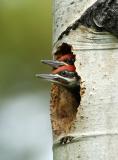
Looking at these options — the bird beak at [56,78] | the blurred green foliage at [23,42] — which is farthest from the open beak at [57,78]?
the blurred green foliage at [23,42]

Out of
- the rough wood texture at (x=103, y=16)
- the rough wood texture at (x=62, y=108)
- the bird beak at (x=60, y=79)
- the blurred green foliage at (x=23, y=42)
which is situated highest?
the rough wood texture at (x=103, y=16)

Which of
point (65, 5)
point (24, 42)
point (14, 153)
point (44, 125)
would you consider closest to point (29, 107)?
point (44, 125)

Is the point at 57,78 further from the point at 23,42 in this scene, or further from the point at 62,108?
the point at 23,42

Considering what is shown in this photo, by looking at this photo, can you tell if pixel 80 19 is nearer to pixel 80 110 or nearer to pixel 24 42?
pixel 80 110

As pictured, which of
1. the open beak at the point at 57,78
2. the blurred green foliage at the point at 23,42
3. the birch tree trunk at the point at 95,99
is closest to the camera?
the birch tree trunk at the point at 95,99

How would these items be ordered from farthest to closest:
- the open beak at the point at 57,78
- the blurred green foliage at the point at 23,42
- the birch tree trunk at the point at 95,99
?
the blurred green foliage at the point at 23,42 → the open beak at the point at 57,78 → the birch tree trunk at the point at 95,99

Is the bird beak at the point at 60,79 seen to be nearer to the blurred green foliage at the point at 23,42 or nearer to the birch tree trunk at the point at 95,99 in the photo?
the birch tree trunk at the point at 95,99

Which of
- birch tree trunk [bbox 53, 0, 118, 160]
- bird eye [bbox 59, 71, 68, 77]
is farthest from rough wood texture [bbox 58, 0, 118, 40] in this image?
bird eye [bbox 59, 71, 68, 77]
